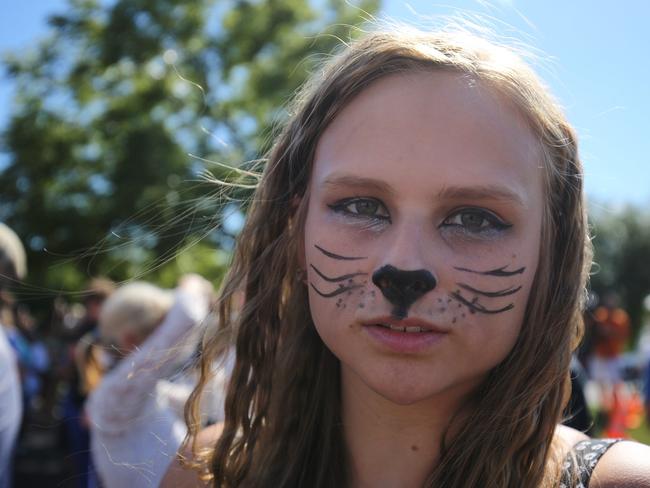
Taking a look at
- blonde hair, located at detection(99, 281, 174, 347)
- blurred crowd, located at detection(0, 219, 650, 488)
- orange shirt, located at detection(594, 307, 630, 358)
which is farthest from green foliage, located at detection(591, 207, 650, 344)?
blonde hair, located at detection(99, 281, 174, 347)

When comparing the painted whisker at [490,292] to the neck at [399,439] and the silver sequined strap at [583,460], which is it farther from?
the silver sequined strap at [583,460]

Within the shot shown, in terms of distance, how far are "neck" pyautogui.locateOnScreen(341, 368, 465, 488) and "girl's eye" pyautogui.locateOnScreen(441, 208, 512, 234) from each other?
1.18ft

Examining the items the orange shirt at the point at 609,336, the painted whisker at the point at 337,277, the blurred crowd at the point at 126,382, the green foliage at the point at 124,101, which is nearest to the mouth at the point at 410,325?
the painted whisker at the point at 337,277

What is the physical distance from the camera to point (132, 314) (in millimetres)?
3477

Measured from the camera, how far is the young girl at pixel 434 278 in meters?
1.39

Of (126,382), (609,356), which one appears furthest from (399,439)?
(609,356)

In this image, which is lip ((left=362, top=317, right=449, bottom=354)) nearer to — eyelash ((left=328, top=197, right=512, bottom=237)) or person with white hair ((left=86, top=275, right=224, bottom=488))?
eyelash ((left=328, top=197, right=512, bottom=237))

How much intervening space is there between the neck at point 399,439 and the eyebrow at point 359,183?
0.45 meters

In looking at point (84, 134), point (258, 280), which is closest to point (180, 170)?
point (84, 134)

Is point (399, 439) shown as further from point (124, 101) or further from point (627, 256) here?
point (627, 256)

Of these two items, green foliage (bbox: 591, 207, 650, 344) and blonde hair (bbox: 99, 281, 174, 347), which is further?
green foliage (bbox: 591, 207, 650, 344)

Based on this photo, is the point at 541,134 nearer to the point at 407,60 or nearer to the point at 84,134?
the point at 407,60

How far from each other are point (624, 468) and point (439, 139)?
0.75m

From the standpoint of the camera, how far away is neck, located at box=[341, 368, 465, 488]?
1.50m
